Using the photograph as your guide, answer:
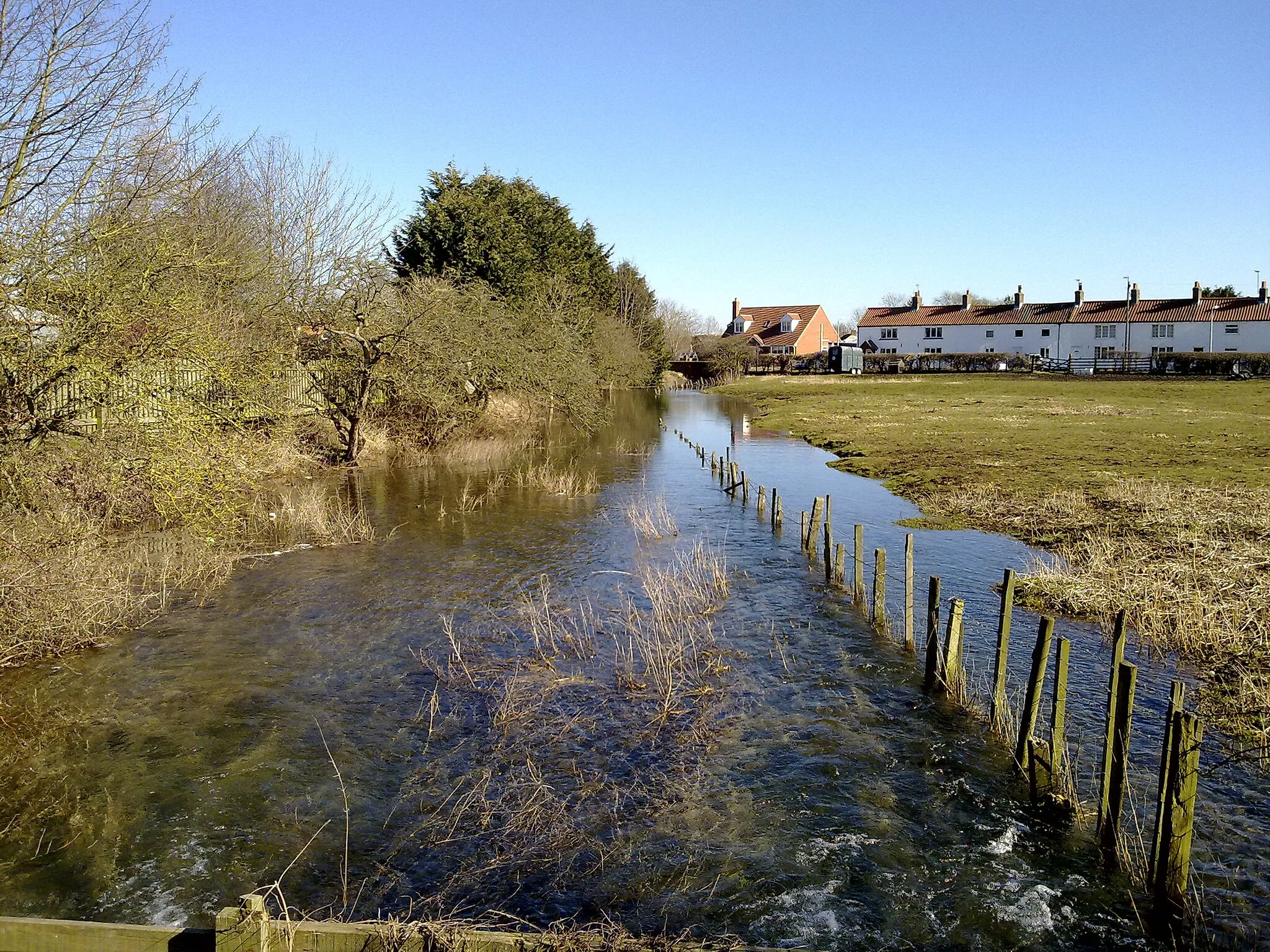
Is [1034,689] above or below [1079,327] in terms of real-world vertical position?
below

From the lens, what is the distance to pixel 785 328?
104 m

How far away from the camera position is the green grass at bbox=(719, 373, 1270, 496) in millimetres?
22031

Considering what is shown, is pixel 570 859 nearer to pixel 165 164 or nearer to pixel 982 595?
pixel 982 595

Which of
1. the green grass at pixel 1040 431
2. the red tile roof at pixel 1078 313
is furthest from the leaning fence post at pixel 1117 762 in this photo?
the red tile roof at pixel 1078 313

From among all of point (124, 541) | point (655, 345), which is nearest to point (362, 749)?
point (124, 541)

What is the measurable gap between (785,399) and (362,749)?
5169 centimetres

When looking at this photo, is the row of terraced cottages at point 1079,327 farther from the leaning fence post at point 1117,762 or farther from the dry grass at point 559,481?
the leaning fence post at point 1117,762

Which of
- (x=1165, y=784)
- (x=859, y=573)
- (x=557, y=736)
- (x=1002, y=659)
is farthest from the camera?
(x=859, y=573)

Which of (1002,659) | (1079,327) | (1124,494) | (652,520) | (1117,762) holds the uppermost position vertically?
(1079,327)

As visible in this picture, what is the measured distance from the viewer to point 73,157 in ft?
35.0

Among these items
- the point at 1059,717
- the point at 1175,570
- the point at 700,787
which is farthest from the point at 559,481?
the point at 1059,717

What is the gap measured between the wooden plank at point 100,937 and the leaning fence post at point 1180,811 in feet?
18.3

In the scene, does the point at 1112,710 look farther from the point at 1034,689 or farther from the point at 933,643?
the point at 933,643

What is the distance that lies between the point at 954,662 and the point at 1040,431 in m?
26.5
